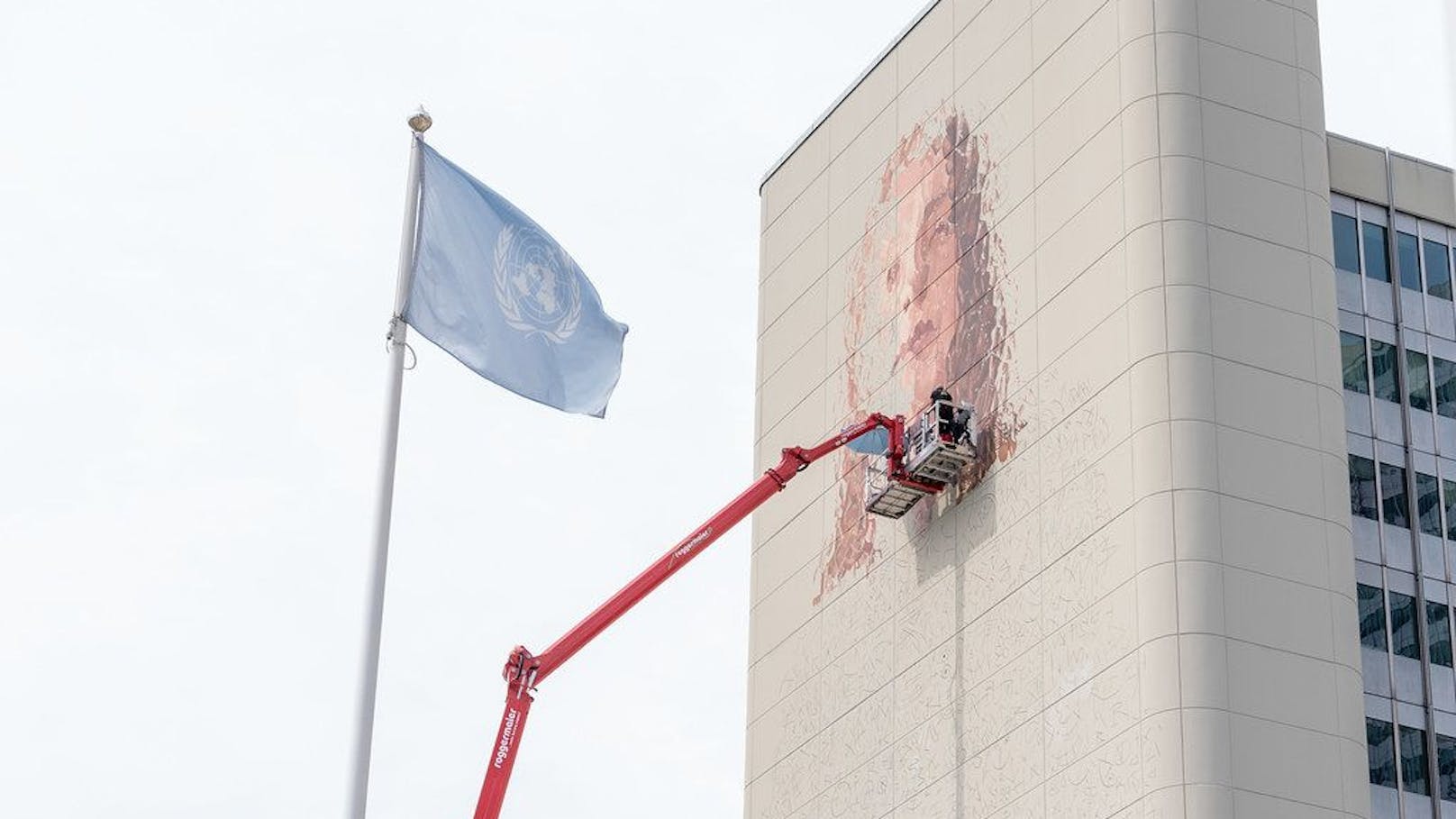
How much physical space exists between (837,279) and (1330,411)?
22.0m

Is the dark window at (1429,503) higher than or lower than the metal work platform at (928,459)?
lower

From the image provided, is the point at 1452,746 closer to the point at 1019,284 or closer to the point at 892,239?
the point at 1019,284

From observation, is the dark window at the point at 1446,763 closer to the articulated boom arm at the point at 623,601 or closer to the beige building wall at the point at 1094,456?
the beige building wall at the point at 1094,456

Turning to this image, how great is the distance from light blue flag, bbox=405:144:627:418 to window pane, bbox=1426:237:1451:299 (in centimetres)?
3185

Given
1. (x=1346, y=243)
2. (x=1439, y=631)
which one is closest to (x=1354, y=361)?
(x=1346, y=243)

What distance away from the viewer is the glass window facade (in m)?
66.5

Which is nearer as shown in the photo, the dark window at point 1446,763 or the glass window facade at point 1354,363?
the dark window at point 1446,763

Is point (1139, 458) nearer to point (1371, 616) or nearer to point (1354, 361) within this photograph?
point (1371, 616)

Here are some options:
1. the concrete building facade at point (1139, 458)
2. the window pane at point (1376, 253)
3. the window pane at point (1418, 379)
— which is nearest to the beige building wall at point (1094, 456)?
the concrete building facade at point (1139, 458)

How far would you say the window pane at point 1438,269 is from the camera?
68.7m

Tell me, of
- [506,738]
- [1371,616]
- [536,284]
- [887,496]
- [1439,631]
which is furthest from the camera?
Answer: [887,496]

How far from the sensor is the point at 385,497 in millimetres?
37750

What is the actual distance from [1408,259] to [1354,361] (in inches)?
157

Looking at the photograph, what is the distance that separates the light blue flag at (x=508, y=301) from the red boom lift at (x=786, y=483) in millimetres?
20302
